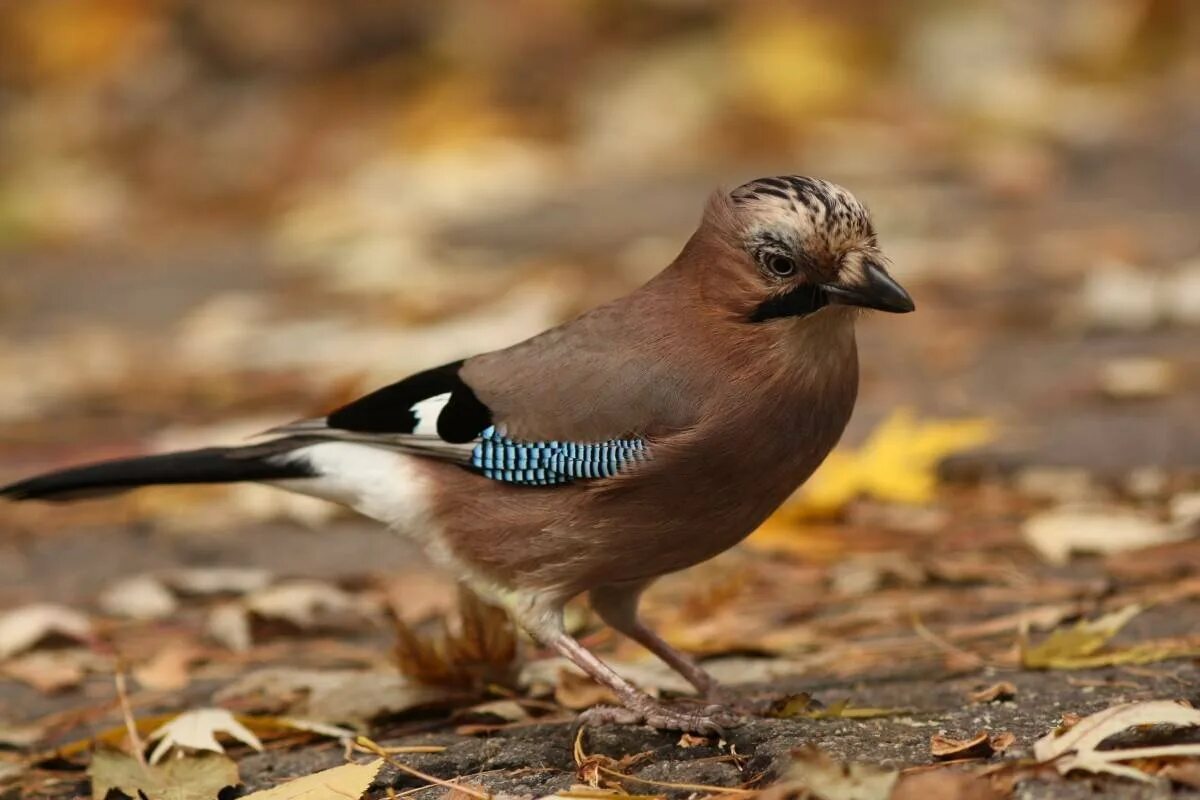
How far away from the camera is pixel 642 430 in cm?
348

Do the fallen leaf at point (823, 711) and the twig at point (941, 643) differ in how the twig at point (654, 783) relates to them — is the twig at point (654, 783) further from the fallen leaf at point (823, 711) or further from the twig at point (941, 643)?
the twig at point (941, 643)

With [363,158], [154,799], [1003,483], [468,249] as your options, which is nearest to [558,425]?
[154,799]

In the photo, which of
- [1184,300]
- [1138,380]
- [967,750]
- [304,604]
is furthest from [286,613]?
[1184,300]

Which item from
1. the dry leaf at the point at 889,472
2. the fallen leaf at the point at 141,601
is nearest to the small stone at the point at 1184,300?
the dry leaf at the point at 889,472

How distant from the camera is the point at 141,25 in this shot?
36.2ft

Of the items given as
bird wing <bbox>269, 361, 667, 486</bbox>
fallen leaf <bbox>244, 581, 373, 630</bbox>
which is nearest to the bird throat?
bird wing <bbox>269, 361, 667, 486</bbox>

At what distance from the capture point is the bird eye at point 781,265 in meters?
3.45

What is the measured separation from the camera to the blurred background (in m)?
5.50

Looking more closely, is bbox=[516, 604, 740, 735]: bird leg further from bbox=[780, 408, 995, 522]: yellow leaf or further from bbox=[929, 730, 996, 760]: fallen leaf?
bbox=[780, 408, 995, 522]: yellow leaf

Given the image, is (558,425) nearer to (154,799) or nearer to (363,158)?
(154,799)

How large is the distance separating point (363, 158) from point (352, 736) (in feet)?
22.2

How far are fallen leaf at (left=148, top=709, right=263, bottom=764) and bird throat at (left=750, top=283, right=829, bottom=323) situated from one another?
1300 millimetres

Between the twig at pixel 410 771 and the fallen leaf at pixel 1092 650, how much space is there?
4.02 ft

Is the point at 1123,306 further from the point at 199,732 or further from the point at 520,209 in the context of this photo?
the point at 199,732
